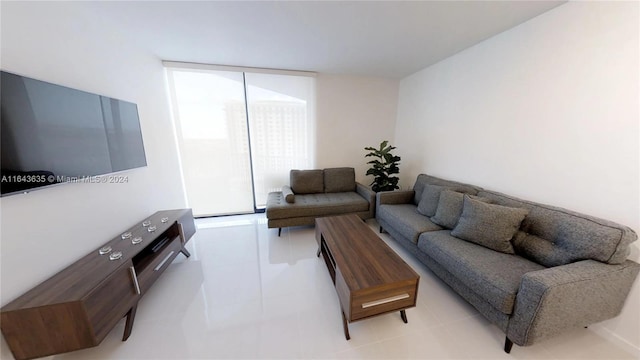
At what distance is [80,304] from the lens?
1061mm

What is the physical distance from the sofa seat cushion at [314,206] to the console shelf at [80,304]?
1.36 meters

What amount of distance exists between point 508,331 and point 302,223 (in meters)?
2.11

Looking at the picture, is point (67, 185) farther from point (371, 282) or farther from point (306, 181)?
point (306, 181)

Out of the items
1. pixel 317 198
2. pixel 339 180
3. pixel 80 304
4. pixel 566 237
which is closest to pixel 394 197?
pixel 339 180

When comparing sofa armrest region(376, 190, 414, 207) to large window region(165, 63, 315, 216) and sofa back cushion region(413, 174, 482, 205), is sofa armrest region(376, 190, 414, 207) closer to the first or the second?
sofa back cushion region(413, 174, 482, 205)

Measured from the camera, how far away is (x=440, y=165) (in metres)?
2.74

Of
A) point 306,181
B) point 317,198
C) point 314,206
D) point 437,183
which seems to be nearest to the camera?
point 437,183

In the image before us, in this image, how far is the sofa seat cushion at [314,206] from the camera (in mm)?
2670

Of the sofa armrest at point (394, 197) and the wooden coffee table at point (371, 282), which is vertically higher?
the sofa armrest at point (394, 197)

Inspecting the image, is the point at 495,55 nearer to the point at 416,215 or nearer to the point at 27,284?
the point at 416,215

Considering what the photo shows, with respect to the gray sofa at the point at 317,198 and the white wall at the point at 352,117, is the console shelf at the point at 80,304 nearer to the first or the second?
the gray sofa at the point at 317,198

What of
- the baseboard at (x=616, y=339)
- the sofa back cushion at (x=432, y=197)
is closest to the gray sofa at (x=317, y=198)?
the sofa back cushion at (x=432, y=197)

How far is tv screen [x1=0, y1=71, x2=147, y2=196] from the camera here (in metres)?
1.05

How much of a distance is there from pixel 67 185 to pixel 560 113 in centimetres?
364
